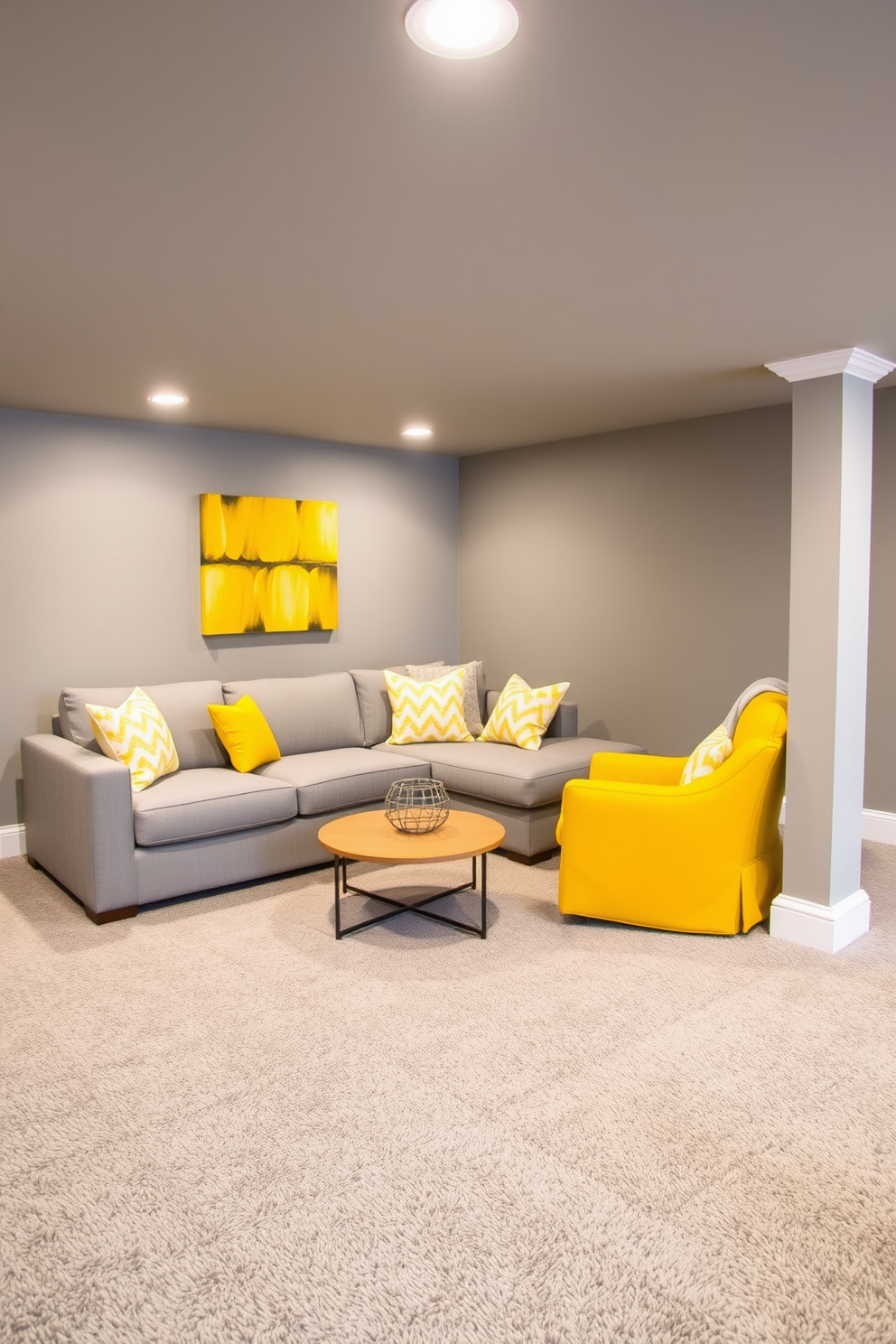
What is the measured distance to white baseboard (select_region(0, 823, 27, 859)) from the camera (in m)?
4.53

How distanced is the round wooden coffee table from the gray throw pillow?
57.3 inches

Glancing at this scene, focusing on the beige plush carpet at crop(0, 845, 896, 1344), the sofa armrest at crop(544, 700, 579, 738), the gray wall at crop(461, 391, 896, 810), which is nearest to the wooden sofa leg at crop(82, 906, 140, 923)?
the beige plush carpet at crop(0, 845, 896, 1344)

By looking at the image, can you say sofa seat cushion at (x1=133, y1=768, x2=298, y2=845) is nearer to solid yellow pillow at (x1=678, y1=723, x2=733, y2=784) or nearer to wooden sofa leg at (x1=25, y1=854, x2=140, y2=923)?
wooden sofa leg at (x1=25, y1=854, x2=140, y2=923)

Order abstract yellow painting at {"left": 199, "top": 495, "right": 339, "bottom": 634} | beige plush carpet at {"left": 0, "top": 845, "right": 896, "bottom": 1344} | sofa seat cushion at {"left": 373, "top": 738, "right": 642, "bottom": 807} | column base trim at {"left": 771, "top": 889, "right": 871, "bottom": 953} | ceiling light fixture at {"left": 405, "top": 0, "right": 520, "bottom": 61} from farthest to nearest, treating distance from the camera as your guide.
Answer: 1. abstract yellow painting at {"left": 199, "top": 495, "right": 339, "bottom": 634}
2. sofa seat cushion at {"left": 373, "top": 738, "right": 642, "bottom": 807}
3. column base trim at {"left": 771, "top": 889, "right": 871, "bottom": 953}
4. beige plush carpet at {"left": 0, "top": 845, "right": 896, "bottom": 1344}
5. ceiling light fixture at {"left": 405, "top": 0, "right": 520, "bottom": 61}

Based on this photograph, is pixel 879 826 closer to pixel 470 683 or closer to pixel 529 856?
pixel 529 856

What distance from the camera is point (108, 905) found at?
3.68 metres

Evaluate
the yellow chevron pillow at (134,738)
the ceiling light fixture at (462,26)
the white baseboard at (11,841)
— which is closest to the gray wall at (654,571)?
the yellow chevron pillow at (134,738)

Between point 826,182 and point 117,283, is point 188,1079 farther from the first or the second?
point 826,182

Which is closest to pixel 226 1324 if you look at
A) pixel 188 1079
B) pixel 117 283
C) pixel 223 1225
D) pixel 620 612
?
pixel 223 1225

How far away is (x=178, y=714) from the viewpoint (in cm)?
457

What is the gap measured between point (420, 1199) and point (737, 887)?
188cm

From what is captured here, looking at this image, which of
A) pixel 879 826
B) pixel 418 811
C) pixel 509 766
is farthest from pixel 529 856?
pixel 879 826

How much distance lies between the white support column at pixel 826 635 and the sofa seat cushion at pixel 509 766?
4.02ft

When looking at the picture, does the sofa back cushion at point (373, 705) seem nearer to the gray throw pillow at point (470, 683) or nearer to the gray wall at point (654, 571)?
the gray throw pillow at point (470, 683)
